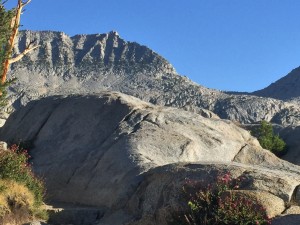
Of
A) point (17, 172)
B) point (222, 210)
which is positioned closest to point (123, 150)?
point (17, 172)

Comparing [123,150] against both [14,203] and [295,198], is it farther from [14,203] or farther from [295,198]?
[295,198]

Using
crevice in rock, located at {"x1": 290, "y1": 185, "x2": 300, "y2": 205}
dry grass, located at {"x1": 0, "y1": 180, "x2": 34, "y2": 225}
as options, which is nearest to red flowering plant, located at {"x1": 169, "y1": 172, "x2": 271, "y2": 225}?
crevice in rock, located at {"x1": 290, "y1": 185, "x2": 300, "y2": 205}

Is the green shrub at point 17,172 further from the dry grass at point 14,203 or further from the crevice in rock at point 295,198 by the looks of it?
the crevice in rock at point 295,198

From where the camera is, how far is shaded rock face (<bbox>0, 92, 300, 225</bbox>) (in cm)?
1903

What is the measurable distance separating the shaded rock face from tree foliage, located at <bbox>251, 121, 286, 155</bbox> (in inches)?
737

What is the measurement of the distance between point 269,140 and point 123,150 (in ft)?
107

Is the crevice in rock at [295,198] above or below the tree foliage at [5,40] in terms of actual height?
below

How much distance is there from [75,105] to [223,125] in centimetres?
1128

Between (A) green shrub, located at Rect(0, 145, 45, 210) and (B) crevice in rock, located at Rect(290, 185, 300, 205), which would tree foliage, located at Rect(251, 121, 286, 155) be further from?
(B) crevice in rock, located at Rect(290, 185, 300, 205)

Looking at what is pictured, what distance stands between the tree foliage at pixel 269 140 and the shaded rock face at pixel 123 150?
18.7 metres

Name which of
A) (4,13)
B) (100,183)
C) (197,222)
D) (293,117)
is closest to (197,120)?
(100,183)

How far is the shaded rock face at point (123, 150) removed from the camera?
749 inches

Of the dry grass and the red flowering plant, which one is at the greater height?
the dry grass

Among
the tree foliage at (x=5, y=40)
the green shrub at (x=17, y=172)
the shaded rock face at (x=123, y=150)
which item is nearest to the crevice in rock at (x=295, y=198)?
the shaded rock face at (x=123, y=150)
